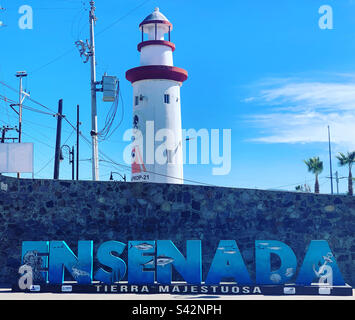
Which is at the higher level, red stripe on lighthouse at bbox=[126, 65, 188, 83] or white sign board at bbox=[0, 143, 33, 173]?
red stripe on lighthouse at bbox=[126, 65, 188, 83]

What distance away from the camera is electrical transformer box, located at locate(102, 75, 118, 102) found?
1014 inches

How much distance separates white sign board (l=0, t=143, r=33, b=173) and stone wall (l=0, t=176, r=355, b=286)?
1.70 m

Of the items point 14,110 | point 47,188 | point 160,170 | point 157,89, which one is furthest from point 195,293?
point 14,110

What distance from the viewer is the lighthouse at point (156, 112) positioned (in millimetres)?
29781

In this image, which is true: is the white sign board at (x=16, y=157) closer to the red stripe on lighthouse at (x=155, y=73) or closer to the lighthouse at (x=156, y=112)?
the lighthouse at (x=156, y=112)

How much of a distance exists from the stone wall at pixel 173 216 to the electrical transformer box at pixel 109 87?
22.5ft

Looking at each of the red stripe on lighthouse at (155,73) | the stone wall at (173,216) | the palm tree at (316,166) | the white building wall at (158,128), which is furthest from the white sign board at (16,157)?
the palm tree at (316,166)

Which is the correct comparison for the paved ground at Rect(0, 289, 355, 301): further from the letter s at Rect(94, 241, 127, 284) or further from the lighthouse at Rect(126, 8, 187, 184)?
the lighthouse at Rect(126, 8, 187, 184)

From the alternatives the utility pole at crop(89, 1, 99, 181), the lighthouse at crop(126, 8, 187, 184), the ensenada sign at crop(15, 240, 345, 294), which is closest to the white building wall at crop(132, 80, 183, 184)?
the lighthouse at crop(126, 8, 187, 184)

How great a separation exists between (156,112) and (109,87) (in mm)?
4917
